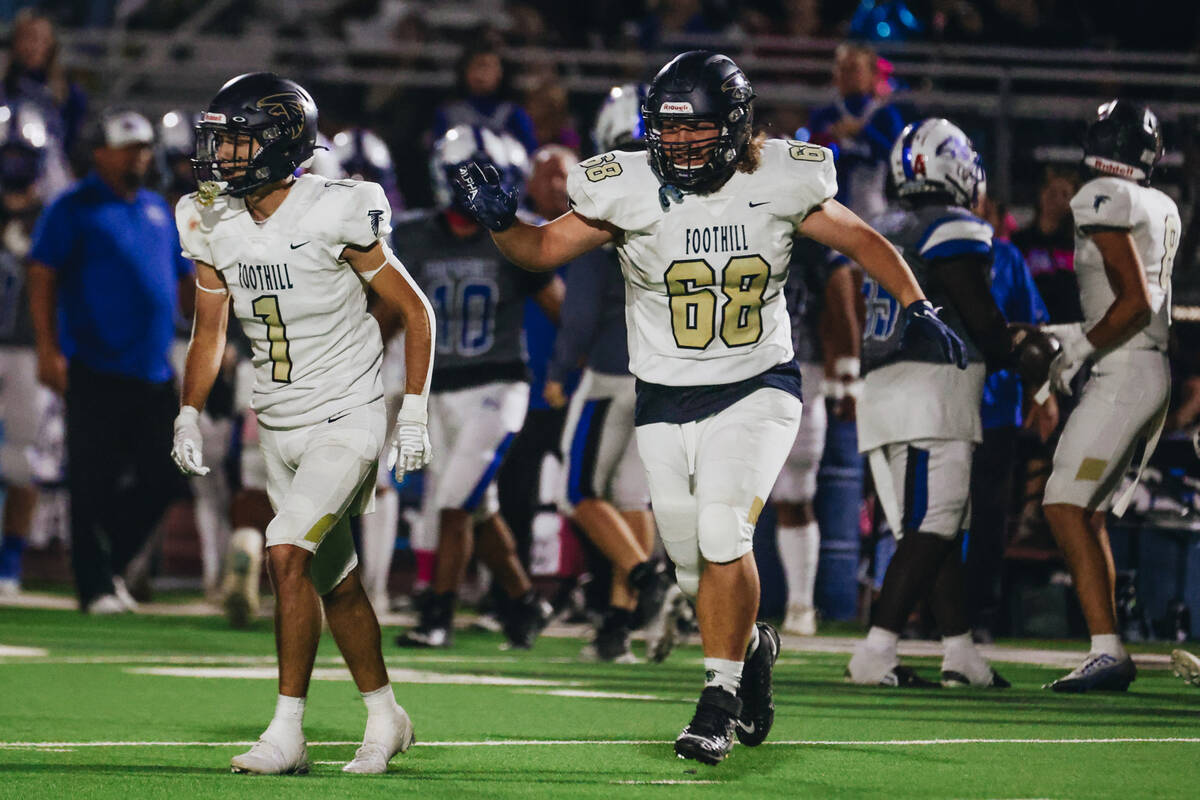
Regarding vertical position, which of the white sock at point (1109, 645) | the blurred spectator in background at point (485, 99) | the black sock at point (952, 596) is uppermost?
the blurred spectator in background at point (485, 99)

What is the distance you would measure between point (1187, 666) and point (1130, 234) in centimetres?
165

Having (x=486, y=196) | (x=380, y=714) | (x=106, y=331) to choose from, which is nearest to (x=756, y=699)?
(x=380, y=714)

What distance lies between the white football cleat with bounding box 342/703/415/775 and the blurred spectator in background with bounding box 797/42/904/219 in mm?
5800

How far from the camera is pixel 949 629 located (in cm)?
755

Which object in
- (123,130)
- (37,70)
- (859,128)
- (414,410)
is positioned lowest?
(414,410)

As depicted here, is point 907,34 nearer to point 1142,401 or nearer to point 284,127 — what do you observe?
point 1142,401

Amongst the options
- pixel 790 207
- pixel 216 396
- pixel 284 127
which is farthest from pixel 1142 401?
pixel 216 396

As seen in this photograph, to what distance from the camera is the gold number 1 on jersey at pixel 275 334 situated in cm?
546

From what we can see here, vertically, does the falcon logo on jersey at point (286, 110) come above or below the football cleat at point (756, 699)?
above

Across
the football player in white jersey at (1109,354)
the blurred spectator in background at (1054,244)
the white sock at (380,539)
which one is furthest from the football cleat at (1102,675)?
the white sock at (380,539)

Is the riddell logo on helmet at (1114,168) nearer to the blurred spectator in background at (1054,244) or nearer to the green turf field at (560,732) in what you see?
the green turf field at (560,732)

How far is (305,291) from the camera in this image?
17.9 feet

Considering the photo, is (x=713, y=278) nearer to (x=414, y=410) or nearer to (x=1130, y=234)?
(x=414, y=410)

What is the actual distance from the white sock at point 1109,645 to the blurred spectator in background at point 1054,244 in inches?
124
